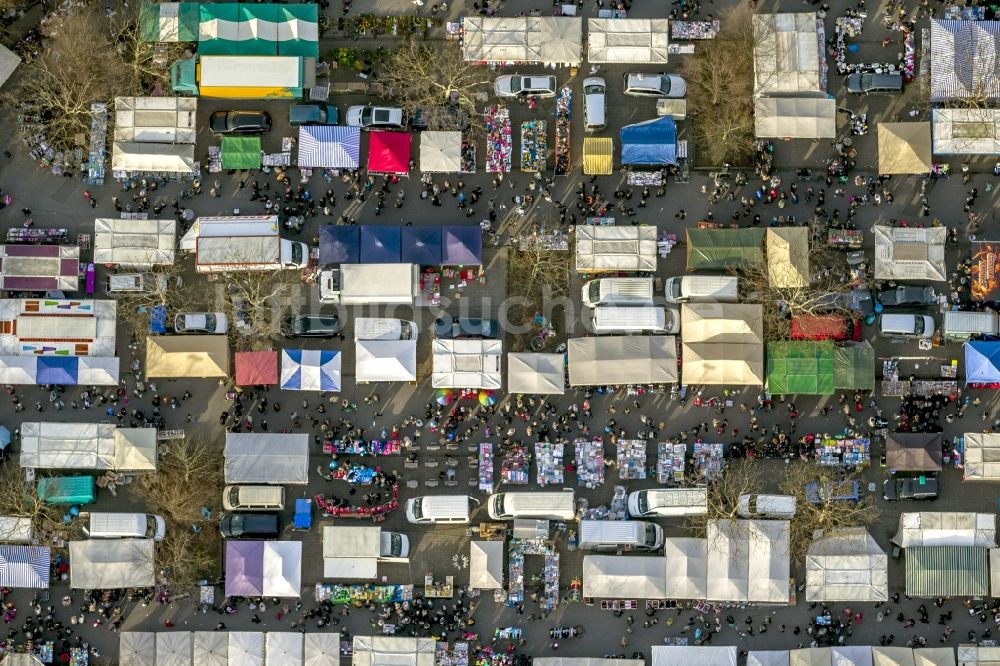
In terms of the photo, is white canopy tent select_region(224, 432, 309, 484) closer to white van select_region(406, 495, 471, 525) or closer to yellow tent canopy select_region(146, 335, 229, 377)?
yellow tent canopy select_region(146, 335, 229, 377)

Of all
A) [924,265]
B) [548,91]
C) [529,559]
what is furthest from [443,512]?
[924,265]

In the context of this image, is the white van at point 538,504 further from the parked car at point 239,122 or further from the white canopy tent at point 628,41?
the parked car at point 239,122

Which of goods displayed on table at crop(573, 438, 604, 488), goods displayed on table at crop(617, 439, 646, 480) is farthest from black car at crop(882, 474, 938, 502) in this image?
goods displayed on table at crop(573, 438, 604, 488)

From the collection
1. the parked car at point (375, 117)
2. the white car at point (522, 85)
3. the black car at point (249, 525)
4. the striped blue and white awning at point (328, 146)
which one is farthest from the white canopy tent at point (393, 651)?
the white car at point (522, 85)

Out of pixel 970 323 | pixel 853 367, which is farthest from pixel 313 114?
pixel 970 323

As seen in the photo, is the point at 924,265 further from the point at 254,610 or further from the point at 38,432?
the point at 38,432

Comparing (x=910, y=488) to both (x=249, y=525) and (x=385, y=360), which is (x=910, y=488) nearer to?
(x=385, y=360)
